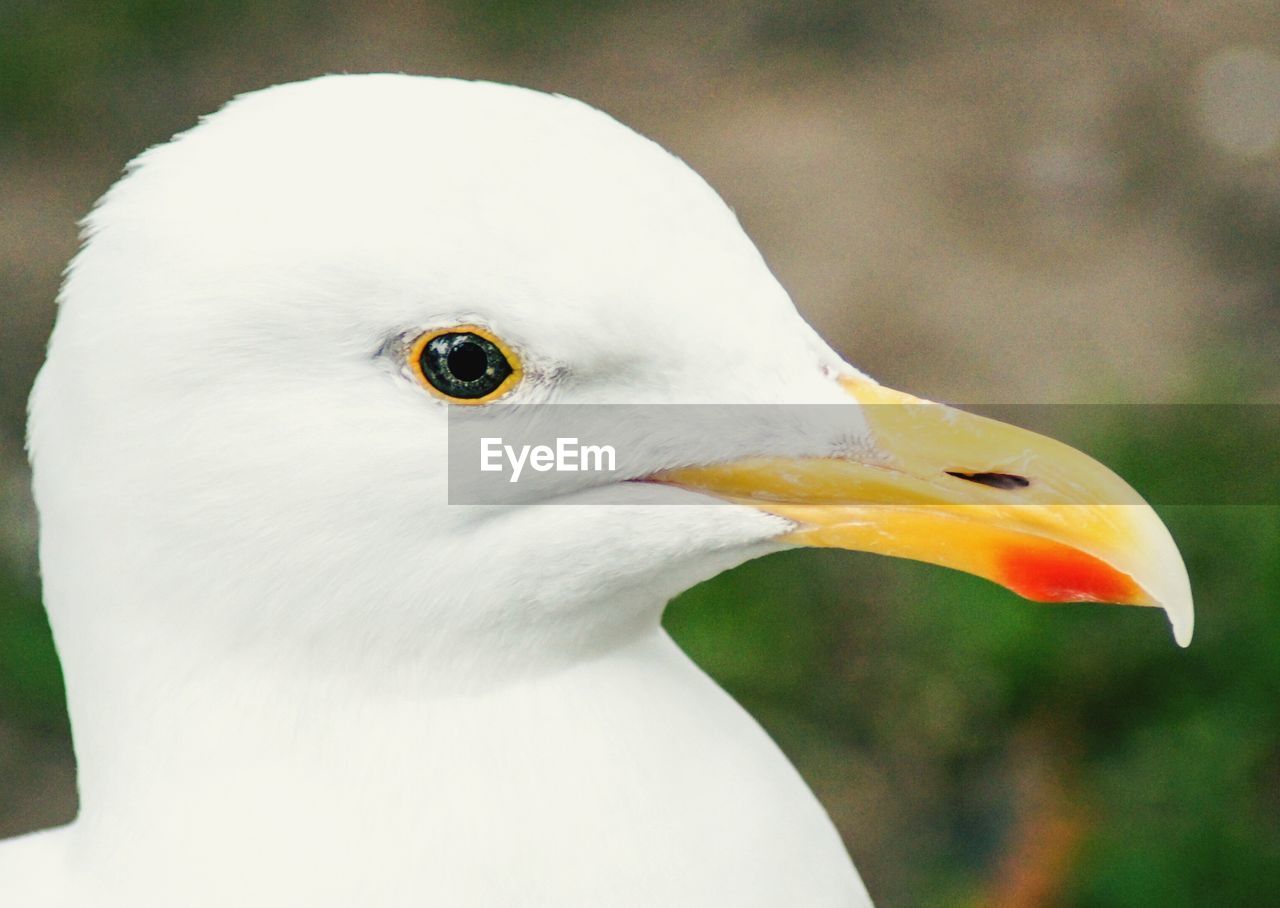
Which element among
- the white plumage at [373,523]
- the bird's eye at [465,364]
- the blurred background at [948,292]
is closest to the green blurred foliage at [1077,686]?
the blurred background at [948,292]

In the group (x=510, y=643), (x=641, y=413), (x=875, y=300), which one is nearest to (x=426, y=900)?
(x=510, y=643)

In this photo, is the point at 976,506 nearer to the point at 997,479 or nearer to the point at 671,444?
the point at 997,479

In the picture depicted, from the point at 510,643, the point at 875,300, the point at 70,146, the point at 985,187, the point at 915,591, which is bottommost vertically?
the point at 510,643

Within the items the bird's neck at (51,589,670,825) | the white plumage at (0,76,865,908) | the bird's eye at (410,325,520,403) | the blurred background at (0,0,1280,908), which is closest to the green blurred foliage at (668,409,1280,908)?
the blurred background at (0,0,1280,908)

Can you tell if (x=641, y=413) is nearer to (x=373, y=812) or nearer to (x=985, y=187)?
(x=373, y=812)

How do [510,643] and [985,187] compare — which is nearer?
[510,643]

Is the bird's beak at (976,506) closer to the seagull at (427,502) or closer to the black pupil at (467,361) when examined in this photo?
the seagull at (427,502)

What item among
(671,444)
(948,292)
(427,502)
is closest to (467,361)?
(427,502)
